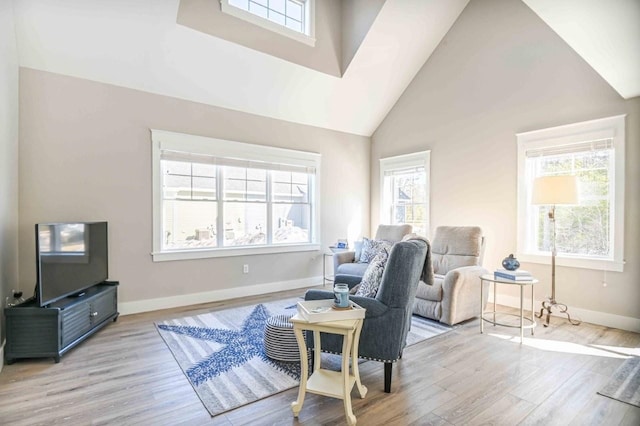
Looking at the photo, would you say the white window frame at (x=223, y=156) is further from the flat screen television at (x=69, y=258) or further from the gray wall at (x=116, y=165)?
the flat screen television at (x=69, y=258)

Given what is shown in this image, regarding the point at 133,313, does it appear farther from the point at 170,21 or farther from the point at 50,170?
the point at 170,21

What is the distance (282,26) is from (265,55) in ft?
1.55

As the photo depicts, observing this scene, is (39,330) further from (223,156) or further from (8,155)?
(223,156)

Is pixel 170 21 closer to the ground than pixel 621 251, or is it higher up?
higher up

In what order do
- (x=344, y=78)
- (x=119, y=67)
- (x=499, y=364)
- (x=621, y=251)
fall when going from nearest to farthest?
(x=499, y=364) → (x=621, y=251) → (x=119, y=67) → (x=344, y=78)

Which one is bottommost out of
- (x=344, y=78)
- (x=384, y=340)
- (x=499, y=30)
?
(x=384, y=340)

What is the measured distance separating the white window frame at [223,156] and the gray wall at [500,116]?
69.8 inches

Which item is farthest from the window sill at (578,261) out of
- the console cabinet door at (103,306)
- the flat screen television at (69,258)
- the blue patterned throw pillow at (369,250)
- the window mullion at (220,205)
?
the flat screen television at (69,258)

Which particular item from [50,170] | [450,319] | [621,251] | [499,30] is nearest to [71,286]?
[50,170]

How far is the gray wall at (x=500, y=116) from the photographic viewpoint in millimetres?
3492

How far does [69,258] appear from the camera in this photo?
9.97 ft

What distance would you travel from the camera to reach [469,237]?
4.07 metres

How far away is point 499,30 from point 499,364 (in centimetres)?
414

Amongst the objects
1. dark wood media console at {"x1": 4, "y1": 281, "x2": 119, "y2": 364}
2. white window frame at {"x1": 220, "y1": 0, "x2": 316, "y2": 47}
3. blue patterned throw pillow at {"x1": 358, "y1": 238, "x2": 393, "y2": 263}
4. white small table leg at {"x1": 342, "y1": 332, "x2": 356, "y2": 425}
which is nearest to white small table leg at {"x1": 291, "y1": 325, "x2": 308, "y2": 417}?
white small table leg at {"x1": 342, "y1": 332, "x2": 356, "y2": 425}
